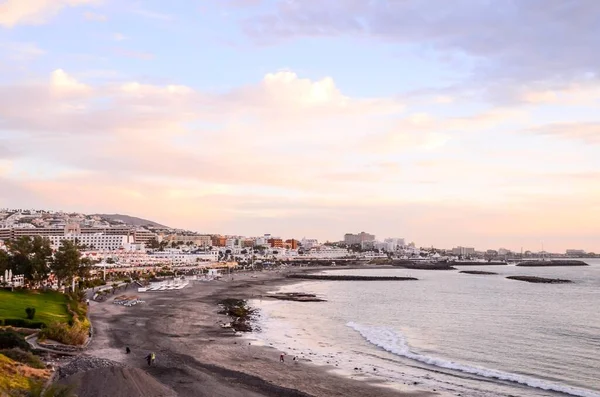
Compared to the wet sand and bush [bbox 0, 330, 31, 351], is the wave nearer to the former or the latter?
the wet sand

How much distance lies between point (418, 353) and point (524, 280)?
109229 millimetres

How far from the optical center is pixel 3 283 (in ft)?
191

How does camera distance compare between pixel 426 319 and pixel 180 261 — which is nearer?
pixel 426 319

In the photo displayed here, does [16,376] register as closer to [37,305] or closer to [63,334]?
[63,334]

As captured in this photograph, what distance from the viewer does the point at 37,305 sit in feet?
153

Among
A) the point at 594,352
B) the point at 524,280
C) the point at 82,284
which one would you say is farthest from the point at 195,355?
the point at 524,280

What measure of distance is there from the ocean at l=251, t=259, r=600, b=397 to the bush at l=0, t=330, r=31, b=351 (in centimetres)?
1650

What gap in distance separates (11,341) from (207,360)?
37.5ft

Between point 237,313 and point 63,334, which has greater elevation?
point 63,334

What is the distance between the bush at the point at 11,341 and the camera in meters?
27.5

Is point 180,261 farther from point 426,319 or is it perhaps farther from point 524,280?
point 426,319

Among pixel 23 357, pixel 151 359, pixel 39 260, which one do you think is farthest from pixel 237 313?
pixel 23 357

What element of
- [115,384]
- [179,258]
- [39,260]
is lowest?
[115,384]

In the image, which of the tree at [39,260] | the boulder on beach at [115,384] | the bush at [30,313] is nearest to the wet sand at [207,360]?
the boulder on beach at [115,384]
